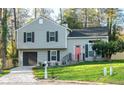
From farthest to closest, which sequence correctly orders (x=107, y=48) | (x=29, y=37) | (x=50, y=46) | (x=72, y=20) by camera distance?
(x=50, y=46), (x=72, y=20), (x=107, y=48), (x=29, y=37)

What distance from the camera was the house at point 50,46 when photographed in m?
16.4

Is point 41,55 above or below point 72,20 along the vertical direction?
below

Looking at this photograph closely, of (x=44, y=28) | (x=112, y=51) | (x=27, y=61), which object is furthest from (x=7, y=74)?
(x=112, y=51)

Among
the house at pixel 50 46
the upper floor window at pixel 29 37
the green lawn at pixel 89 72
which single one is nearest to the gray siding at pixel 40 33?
the house at pixel 50 46

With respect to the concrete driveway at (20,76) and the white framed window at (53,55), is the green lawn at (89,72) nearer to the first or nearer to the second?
the concrete driveway at (20,76)

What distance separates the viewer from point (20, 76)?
16375 millimetres

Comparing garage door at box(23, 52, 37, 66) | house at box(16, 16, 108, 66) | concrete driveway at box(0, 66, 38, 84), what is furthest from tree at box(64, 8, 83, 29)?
concrete driveway at box(0, 66, 38, 84)

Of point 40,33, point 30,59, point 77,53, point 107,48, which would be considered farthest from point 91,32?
Result: point 30,59

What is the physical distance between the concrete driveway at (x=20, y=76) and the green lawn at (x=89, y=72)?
193 millimetres

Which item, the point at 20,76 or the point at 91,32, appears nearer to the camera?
the point at 20,76

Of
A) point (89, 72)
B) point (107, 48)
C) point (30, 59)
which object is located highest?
point (107, 48)

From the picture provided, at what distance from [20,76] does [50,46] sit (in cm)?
168

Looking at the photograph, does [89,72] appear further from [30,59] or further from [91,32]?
[30,59]

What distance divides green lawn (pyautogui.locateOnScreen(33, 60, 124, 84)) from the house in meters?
0.24
